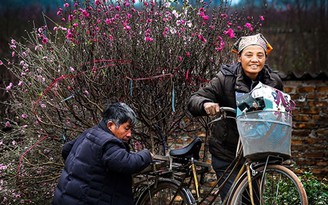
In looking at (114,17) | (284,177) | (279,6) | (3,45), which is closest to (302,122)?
(114,17)

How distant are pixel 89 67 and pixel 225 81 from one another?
1.36 meters

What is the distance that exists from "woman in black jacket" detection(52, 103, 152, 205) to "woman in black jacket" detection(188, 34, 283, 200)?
1.71 ft

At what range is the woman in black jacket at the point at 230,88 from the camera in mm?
3920

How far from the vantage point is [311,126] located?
8250 millimetres

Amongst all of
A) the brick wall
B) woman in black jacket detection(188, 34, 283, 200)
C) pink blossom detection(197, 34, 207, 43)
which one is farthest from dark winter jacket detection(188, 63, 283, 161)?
the brick wall

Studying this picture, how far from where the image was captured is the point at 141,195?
4488 mm

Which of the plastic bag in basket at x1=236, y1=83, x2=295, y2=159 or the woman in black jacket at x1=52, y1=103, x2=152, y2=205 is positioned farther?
the woman in black jacket at x1=52, y1=103, x2=152, y2=205

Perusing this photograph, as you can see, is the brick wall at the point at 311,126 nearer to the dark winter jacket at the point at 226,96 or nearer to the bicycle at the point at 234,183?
the bicycle at the point at 234,183

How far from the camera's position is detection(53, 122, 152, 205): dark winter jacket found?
379 cm

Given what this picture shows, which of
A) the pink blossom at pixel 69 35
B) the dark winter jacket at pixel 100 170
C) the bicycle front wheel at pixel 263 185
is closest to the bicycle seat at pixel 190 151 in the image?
the dark winter jacket at pixel 100 170

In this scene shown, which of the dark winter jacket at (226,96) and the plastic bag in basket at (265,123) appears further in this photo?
the dark winter jacket at (226,96)

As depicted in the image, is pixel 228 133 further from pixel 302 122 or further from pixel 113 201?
pixel 302 122

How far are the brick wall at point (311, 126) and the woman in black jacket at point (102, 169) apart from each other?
4.69 meters

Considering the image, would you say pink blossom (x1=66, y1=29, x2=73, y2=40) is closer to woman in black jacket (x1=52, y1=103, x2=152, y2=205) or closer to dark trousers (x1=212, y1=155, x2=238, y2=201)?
woman in black jacket (x1=52, y1=103, x2=152, y2=205)
